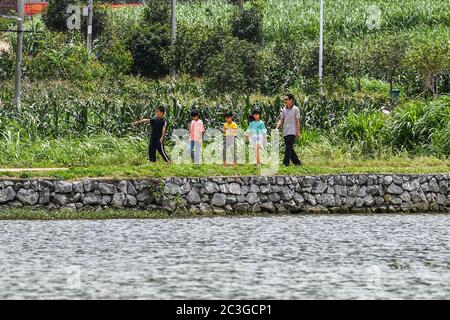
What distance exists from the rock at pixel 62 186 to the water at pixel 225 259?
5.05ft

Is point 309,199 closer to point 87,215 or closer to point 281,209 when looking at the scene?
point 281,209

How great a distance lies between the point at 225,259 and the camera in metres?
16.9

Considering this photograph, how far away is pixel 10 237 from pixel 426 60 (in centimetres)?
3551

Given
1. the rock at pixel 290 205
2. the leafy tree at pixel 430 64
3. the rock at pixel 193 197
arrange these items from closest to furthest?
the rock at pixel 193 197 < the rock at pixel 290 205 < the leafy tree at pixel 430 64

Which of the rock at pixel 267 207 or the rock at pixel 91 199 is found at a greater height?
the rock at pixel 91 199

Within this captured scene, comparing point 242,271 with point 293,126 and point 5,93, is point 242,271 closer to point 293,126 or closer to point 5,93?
point 293,126

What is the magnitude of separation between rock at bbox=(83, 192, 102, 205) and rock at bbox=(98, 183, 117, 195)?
143 mm

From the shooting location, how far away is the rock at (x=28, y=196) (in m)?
24.2

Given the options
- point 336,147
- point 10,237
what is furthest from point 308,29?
point 10,237

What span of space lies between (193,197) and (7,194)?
3665 millimetres

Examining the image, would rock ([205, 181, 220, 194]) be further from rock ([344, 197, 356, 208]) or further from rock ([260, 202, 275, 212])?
rock ([344, 197, 356, 208])

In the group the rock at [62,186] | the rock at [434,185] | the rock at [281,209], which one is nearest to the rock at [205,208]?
the rock at [281,209]

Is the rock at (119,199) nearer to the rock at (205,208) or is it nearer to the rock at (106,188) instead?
the rock at (106,188)

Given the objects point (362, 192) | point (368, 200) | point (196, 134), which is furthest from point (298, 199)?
point (196, 134)
